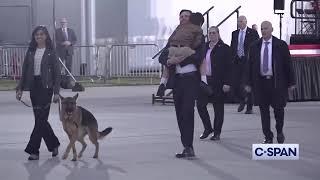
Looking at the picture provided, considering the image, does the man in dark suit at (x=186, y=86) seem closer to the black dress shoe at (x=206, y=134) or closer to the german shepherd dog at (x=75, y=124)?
the german shepherd dog at (x=75, y=124)

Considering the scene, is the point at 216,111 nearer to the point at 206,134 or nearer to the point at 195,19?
the point at 206,134

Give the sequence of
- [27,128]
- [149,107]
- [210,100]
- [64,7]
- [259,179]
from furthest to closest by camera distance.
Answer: [64,7] < [149,107] < [27,128] < [210,100] < [259,179]

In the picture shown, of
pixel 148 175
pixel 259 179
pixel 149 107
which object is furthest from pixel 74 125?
pixel 149 107

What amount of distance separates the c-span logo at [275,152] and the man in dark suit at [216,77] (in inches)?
82.1

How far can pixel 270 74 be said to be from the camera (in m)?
10.5

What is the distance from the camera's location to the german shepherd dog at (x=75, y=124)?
9.52m

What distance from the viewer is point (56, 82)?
996cm

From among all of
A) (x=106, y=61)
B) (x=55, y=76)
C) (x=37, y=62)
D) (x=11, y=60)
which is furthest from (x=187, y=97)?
(x=11, y=60)

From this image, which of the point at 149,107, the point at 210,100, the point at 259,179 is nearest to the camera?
the point at 259,179

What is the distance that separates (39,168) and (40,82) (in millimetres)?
1199

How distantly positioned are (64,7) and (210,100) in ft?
51.3

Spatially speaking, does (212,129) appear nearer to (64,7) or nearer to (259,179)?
(259,179)

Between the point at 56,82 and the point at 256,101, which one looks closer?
the point at 56,82

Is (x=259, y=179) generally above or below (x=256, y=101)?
below
